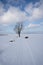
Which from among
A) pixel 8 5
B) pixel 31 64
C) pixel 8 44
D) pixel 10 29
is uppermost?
pixel 8 5

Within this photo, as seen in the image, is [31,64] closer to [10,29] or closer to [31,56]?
[31,56]

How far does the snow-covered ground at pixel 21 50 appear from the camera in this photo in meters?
Answer: 0.98

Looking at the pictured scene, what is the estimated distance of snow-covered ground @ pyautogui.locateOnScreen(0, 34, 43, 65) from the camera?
981 mm

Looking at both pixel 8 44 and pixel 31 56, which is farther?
Answer: pixel 8 44

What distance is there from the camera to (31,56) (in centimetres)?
99

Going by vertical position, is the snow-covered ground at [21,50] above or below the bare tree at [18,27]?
below

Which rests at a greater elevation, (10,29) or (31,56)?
(10,29)

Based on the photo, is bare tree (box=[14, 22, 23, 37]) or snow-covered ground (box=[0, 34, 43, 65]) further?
bare tree (box=[14, 22, 23, 37])

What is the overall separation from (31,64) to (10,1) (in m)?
0.83

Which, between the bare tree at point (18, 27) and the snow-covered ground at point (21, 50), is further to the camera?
the bare tree at point (18, 27)

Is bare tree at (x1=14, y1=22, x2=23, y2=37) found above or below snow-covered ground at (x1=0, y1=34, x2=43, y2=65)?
above

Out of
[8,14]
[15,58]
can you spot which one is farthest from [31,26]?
[15,58]

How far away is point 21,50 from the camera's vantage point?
1.04 metres

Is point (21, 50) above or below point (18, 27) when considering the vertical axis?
below
